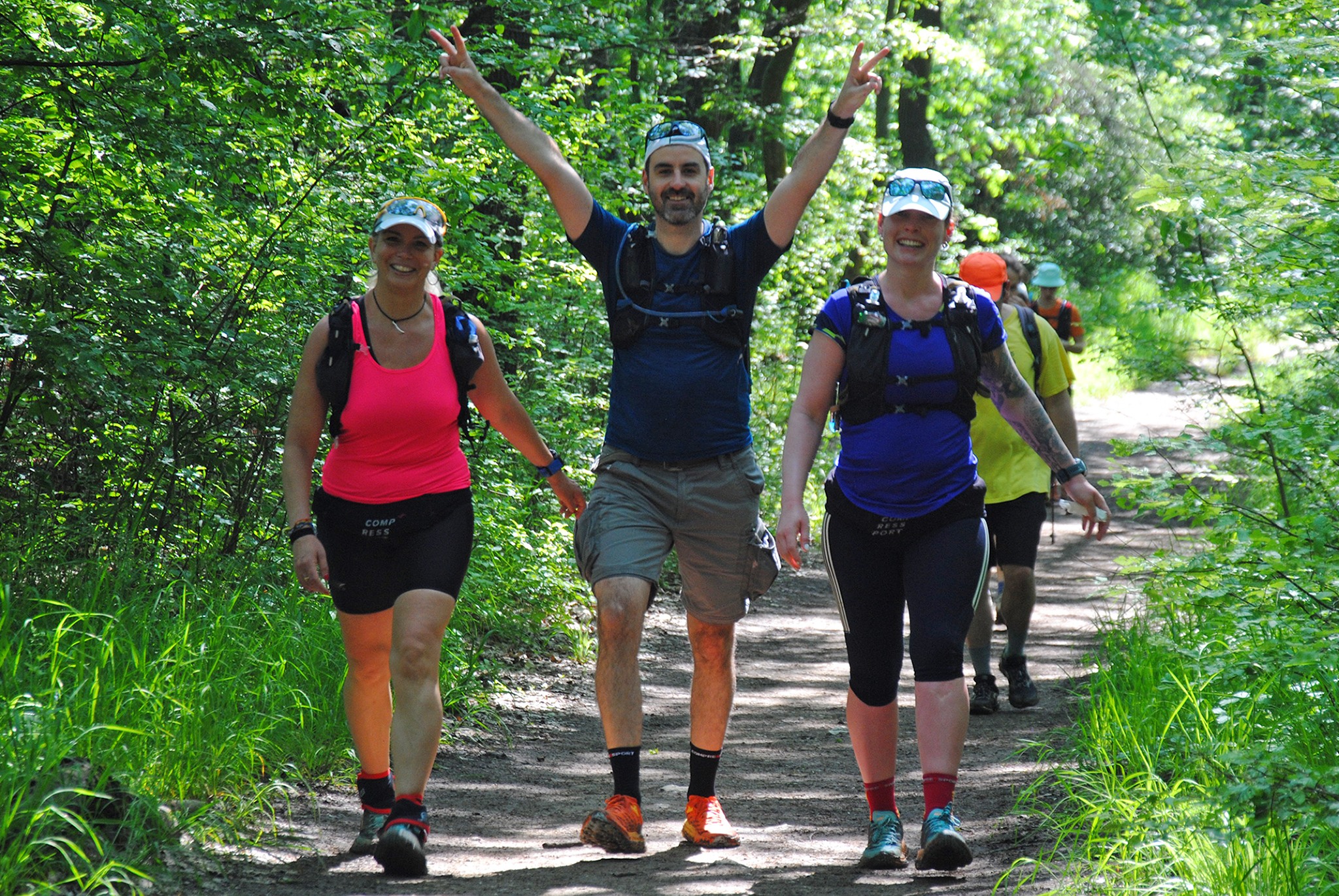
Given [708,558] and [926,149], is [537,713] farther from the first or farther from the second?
[926,149]

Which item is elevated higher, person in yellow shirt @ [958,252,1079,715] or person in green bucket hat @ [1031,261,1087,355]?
person in green bucket hat @ [1031,261,1087,355]

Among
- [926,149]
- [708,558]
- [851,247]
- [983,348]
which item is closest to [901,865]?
[708,558]

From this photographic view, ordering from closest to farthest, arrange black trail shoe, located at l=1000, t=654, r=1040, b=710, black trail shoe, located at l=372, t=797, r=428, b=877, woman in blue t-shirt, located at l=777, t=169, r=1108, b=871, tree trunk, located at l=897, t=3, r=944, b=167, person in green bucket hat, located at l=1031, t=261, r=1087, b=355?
1. black trail shoe, located at l=372, t=797, r=428, b=877
2. woman in blue t-shirt, located at l=777, t=169, r=1108, b=871
3. black trail shoe, located at l=1000, t=654, r=1040, b=710
4. person in green bucket hat, located at l=1031, t=261, r=1087, b=355
5. tree trunk, located at l=897, t=3, r=944, b=167

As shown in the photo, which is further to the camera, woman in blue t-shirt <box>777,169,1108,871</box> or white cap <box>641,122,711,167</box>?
white cap <box>641,122,711,167</box>

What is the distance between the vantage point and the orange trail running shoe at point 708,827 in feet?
15.5

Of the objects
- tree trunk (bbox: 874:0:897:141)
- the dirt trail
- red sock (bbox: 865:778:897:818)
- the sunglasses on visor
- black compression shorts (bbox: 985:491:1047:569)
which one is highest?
tree trunk (bbox: 874:0:897:141)

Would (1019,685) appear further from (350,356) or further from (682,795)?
(350,356)

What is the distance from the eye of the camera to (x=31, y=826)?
3432 mm

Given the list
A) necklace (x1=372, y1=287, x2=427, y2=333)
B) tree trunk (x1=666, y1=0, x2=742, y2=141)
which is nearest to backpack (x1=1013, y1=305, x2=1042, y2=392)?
necklace (x1=372, y1=287, x2=427, y2=333)

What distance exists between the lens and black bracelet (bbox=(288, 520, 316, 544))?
436 cm

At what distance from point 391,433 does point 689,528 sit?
3.69ft

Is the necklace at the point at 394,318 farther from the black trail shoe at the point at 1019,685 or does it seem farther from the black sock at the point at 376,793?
the black trail shoe at the point at 1019,685

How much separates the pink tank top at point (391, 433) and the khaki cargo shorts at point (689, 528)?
593 mm

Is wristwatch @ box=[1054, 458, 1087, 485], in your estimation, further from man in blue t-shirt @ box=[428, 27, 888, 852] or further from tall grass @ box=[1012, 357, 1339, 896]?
man in blue t-shirt @ box=[428, 27, 888, 852]
